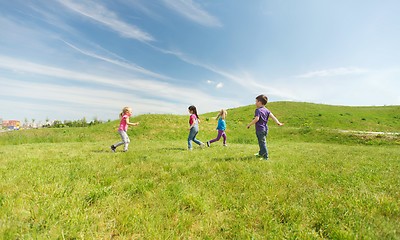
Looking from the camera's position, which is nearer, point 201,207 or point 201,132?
point 201,207

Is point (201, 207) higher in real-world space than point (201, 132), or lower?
lower

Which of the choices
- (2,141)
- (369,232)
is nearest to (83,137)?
(2,141)

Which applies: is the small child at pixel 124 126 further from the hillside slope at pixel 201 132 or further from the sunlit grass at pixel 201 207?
the hillside slope at pixel 201 132

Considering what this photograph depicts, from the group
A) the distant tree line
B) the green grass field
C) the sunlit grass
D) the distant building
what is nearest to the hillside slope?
the distant tree line

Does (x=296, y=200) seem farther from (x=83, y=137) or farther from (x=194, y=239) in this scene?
(x=83, y=137)

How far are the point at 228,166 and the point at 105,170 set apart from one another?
3.95 metres

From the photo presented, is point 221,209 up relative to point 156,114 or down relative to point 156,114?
down

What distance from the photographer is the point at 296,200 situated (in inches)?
127

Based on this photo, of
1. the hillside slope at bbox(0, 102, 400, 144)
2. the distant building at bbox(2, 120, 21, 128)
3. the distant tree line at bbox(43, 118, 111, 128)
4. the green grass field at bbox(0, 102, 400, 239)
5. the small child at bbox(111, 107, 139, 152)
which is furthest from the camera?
the distant building at bbox(2, 120, 21, 128)

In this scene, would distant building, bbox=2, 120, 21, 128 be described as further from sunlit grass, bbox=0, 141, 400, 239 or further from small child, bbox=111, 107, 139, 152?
sunlit grass, bbox=0, 141, 400, 239

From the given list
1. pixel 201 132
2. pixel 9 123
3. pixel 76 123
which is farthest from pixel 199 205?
pixel 9 123

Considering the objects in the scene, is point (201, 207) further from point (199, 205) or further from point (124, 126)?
point (124, 126)

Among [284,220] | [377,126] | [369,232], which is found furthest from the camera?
[377,126]

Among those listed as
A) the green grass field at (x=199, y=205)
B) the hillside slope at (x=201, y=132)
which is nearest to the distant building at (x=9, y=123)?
the hillside slope at (x=201, y=132)
